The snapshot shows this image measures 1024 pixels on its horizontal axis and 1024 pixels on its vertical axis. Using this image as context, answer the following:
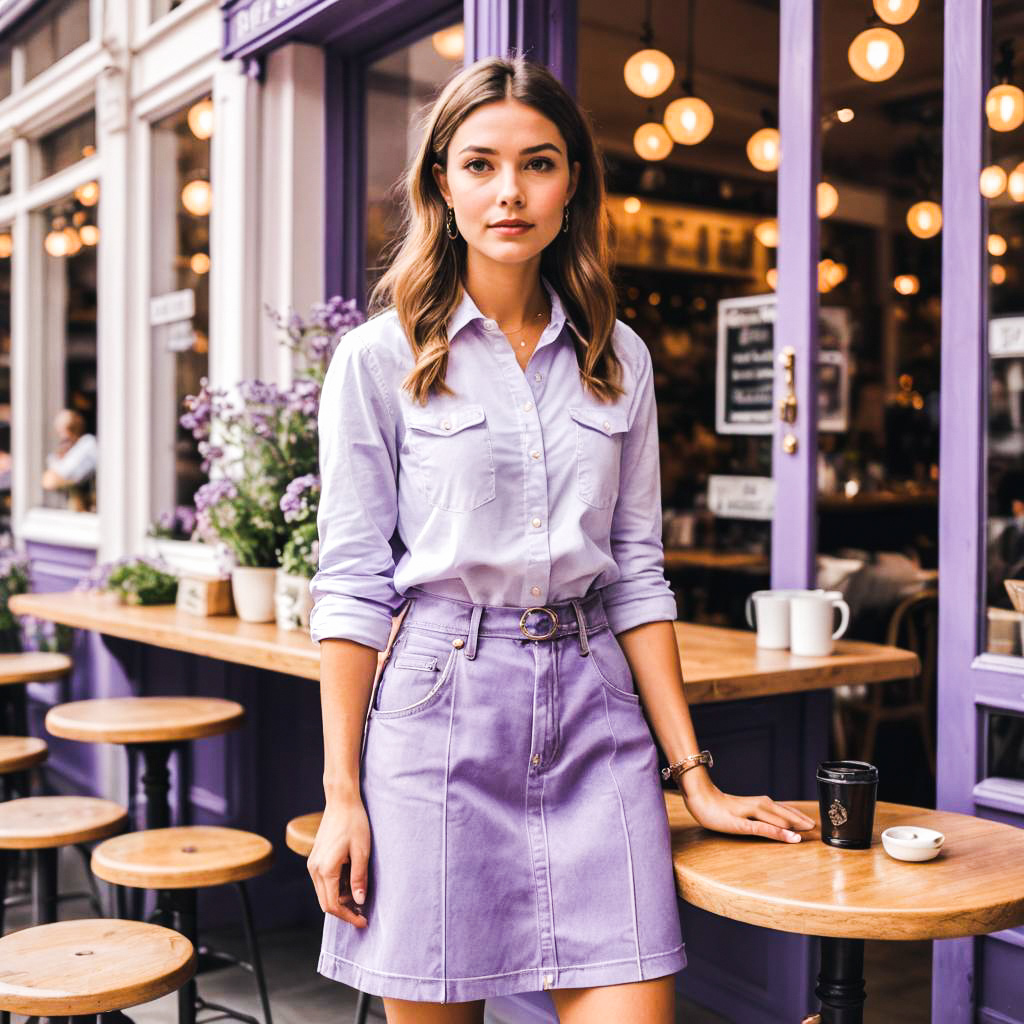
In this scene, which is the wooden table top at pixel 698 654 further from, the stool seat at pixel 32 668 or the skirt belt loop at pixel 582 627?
the skirt belt loop at pixel 582 627

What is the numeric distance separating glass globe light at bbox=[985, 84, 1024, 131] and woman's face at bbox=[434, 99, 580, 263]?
114 cm

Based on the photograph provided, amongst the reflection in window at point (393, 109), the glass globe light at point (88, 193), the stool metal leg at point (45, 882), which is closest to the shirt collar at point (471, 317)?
the stool metal leg at point (45, 882)

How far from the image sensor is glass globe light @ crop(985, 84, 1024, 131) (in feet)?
8.20

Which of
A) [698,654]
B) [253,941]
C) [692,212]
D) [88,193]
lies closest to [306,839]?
[253,941]

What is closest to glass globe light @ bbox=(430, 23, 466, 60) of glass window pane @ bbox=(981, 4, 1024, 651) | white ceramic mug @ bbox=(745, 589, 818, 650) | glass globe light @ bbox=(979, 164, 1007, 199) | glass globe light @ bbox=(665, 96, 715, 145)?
glass window pane @ bbox=(981, 4, 1024, 651)

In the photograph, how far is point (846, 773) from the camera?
179 cm

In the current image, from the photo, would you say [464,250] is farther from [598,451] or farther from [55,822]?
[55,822]

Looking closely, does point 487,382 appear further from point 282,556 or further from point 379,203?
point 379,203

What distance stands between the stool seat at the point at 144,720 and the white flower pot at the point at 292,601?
317 mm

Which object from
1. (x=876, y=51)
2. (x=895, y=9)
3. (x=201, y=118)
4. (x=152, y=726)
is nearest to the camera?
(x=152, y=726)

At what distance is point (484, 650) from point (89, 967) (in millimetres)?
1012

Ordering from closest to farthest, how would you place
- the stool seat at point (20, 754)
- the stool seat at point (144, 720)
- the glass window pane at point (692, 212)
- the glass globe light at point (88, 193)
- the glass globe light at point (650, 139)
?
1. the stool seat at point (144, 720)
2. the stool seat at point (20, 754)
3. the glass globe light at point (88, 193)
4. the glass window pane at point (692, 212)
5. the glass globe light at point (650, 139)

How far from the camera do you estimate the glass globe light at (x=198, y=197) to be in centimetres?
480

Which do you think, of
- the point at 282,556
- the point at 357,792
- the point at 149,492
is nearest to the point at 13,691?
Result: the point at 149,492
